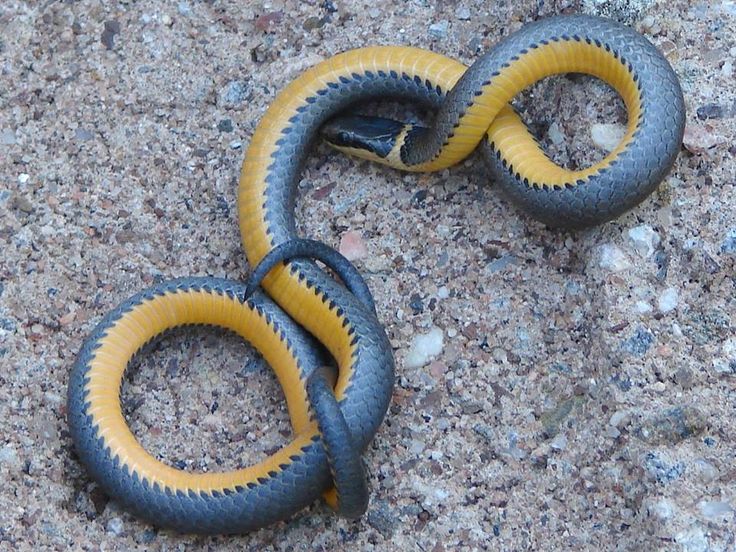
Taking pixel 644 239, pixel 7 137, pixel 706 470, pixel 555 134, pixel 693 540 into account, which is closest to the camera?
pixel 693 540

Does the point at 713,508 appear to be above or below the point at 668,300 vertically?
below

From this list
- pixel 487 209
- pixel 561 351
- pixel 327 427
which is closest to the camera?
pixel 327 427

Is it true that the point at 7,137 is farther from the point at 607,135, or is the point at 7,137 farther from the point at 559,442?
the point at 559,442

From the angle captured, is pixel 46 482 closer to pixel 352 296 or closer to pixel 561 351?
pixel 352 296

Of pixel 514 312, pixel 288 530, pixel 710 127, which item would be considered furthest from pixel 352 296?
pixel 710 127

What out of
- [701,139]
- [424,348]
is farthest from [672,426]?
[701,139]

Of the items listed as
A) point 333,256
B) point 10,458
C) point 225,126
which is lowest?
point 10,458
